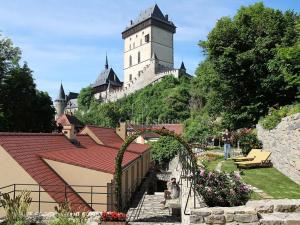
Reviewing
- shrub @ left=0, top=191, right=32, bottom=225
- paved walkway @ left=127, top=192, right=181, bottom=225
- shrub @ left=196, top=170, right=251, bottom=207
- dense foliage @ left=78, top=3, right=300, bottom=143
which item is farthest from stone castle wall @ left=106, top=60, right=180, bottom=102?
shrub @ left=0, top=191, right=32, bottom=225

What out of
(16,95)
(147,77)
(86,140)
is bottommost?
(86,140)

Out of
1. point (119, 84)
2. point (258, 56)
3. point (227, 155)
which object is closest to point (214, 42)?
point (258, 56)

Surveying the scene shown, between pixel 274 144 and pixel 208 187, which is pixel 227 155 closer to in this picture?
pixel 274 144

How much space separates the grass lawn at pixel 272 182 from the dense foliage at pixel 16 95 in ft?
98.9

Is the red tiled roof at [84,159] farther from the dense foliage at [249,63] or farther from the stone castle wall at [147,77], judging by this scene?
the stone castle wall at [147,77]

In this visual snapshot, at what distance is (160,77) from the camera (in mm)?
95062

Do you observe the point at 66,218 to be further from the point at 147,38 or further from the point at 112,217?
the point at 147,38

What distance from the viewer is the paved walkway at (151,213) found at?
17442 millimetres

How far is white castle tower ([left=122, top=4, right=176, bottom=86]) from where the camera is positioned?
10769 cm

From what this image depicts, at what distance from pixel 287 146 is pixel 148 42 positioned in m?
94.7

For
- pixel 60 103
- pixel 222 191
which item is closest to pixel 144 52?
pixel 60 103

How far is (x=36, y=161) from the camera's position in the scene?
1886 cm

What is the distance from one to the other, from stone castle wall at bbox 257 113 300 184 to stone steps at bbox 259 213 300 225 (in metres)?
6.10

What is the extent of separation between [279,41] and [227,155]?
11676mm
